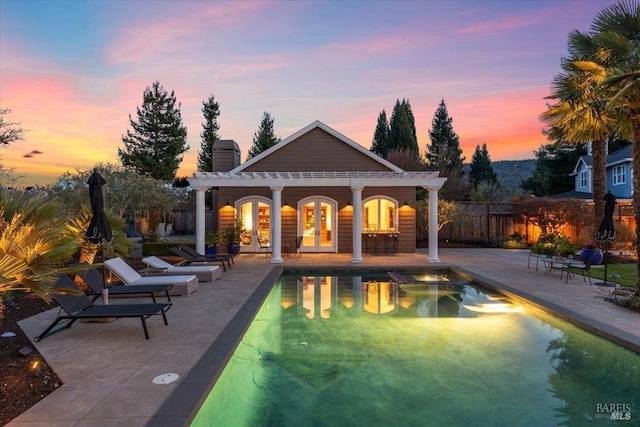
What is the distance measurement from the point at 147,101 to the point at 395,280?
97.7 ft

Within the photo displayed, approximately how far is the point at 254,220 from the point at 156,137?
69.8 feet

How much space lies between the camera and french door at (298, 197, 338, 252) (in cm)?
1574

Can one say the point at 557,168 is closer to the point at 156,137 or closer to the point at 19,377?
the point at 156,137

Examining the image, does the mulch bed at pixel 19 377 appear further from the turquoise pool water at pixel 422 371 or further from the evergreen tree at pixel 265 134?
the evergreen tree at pixel 265 134

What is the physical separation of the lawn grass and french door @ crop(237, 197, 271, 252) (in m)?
11.3

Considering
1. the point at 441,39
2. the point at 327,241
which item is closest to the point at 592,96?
the point at 441,39

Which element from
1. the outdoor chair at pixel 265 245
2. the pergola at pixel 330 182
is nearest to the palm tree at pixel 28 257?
the pergola at pixel 330 182

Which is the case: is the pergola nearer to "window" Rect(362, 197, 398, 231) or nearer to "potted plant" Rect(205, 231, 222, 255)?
"potted plant" Rect(205, 231, 222, 255)

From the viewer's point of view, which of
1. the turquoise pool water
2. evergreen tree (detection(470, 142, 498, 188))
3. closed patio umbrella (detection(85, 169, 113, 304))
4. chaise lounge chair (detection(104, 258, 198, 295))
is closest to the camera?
the turquoise pool water

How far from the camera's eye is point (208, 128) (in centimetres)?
3300

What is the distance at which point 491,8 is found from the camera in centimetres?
1254

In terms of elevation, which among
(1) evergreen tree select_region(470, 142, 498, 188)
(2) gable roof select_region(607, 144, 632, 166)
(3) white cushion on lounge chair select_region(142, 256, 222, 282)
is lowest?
(3) white cushion on lounge chair select_region(142, 256, 222, 282)

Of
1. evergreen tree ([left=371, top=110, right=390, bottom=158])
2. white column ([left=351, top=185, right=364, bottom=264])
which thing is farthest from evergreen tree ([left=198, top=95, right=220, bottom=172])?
white column ([left=351, top=185, right=364, bottom=264])

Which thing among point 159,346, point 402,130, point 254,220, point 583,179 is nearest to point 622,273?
point 159,346
